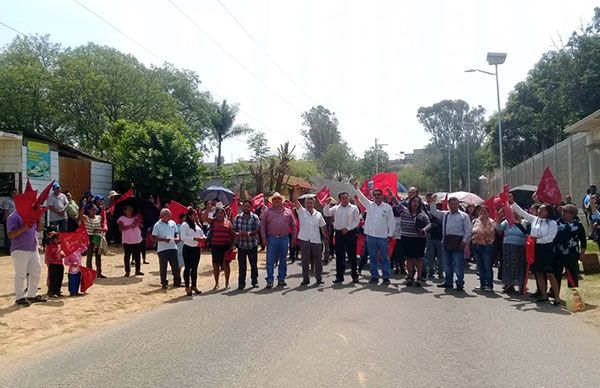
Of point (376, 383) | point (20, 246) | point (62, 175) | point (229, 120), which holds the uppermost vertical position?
point (229, 120)

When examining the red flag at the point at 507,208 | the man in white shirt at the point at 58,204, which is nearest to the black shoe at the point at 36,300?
the man in white shirt at the point at 58,204

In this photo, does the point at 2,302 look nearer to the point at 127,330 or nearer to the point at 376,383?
the point at 127,330

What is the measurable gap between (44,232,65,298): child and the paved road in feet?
7.65

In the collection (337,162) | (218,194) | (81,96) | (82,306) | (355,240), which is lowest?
(82,306)

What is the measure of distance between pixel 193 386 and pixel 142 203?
9475mm

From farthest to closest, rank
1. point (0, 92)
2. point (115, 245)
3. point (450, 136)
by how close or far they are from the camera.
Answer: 1. point (450, 136)
2. point (0, 92)
3. point (115, 245)

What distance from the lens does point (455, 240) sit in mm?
11211

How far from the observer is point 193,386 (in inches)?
213

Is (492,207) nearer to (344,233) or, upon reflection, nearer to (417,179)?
(344,233)

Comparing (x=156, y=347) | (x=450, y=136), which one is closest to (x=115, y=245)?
(x=156, y=347)

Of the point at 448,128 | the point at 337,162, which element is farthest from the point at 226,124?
the point at 448,128

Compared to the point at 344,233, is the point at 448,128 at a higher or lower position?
higher

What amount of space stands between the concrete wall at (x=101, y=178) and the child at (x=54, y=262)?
12066 millimetres

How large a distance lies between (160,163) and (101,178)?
2.76 metres
